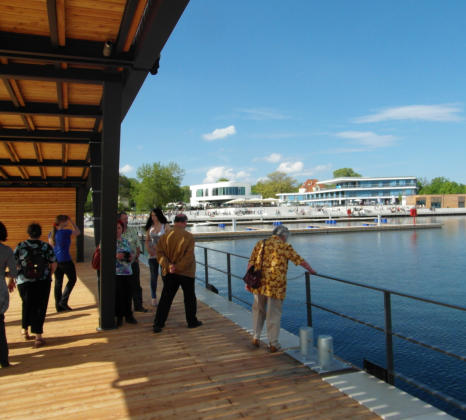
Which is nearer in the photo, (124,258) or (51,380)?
(51,380)

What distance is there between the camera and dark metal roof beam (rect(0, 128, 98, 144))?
24.0 ft

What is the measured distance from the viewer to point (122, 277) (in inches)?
214

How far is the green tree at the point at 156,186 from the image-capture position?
224 ft

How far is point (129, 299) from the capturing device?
18.2ft

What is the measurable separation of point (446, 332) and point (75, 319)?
8.41 meters

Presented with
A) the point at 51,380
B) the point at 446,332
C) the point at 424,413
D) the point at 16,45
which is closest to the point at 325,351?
the point at 424,413

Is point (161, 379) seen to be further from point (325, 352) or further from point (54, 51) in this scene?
point (54, 51)

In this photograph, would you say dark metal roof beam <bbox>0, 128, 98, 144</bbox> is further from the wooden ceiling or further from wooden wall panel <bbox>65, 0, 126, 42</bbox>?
wooden wall panel <bbox>65, 0, 126, 42</bbox>

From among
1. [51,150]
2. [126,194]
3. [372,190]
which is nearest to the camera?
[51,150]

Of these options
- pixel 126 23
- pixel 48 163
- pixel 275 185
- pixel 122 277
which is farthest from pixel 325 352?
pixel 275 185

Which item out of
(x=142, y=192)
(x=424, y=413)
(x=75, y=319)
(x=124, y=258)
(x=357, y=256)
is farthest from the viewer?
(x=142, y=192)

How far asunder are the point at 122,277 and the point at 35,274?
3.85 ft

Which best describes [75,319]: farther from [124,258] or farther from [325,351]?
[325,351]

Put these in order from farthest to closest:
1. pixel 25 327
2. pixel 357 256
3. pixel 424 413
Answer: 1. pixel 357 256
2. pixel 25 327
3. pixel 424 413
